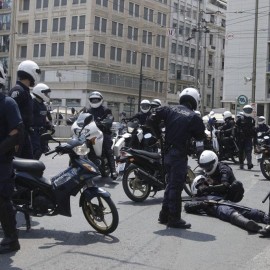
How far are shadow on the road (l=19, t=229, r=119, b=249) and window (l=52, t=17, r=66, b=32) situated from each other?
186 ft

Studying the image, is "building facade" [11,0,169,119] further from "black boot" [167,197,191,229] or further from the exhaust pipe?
"black boot" [167,197,191,229]

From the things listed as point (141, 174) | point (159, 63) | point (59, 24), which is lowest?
point (141, 174)

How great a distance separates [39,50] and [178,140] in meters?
58.2

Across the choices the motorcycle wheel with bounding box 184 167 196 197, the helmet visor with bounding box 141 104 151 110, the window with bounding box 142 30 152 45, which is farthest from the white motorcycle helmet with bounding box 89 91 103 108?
the window with bounding box 142 30 152 45

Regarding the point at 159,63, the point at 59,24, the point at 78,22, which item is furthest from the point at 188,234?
the point at 159,63

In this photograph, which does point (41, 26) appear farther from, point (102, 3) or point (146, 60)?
point (146, 60)

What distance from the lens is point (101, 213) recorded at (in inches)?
244

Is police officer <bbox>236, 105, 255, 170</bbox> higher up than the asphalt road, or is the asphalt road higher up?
police officer <bbox>236, 105, 255, 170</bbox>

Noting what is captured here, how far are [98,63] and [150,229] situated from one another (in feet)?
175

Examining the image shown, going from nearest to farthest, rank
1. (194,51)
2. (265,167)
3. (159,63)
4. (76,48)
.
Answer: (265,167), (76,48), (159,63), (194,51)

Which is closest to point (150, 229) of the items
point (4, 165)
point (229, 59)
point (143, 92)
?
point (4, 165)

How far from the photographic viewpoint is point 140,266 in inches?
201

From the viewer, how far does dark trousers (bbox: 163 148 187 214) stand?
662cm

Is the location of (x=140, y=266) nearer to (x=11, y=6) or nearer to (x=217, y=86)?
(x=11, y=6)
